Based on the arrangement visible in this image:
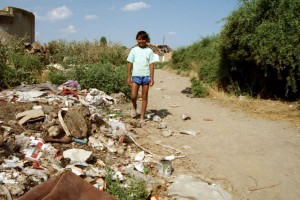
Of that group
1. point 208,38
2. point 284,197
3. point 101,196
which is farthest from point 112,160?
point 208,38

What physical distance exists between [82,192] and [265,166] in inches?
116

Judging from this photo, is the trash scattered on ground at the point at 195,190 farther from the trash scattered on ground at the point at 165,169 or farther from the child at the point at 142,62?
the child at the point at 142,62

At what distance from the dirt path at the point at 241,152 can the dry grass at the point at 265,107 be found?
1.31 feet

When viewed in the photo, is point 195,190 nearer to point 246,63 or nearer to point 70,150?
point 70,150

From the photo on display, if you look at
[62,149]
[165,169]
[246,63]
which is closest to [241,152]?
[165,169]

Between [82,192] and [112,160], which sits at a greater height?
[82,192]

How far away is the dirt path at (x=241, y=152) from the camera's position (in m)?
3.65

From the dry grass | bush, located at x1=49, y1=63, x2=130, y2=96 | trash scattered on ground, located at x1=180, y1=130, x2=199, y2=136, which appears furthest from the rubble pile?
the dry grass

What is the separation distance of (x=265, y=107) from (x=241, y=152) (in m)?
3.89

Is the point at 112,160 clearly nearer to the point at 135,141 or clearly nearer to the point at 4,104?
the point at 135,141

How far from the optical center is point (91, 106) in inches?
263

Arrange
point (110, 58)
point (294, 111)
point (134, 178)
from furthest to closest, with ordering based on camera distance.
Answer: point (110, 58) < point (294, 111) < point (134, 178)

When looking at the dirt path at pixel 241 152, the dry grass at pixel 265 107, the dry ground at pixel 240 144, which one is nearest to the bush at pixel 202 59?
the dry grass at pixel 265 107

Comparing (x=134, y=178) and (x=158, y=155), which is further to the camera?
(x=158, y=155)
